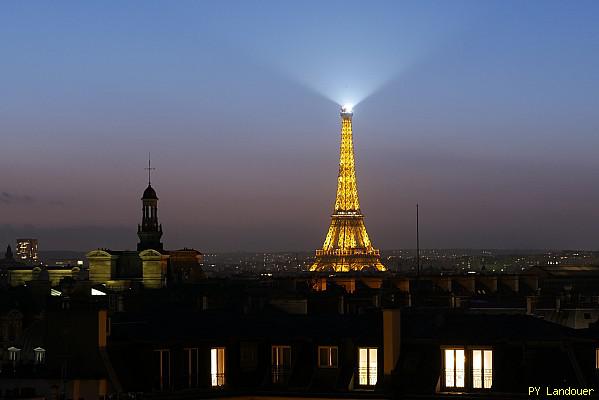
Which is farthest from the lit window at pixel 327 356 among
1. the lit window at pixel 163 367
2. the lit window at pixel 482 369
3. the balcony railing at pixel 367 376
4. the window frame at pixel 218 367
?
the lit window at pixel 163 367

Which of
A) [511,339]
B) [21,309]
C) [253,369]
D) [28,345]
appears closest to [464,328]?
[511,339]

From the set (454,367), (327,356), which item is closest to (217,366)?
(327,356)

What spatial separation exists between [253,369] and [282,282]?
5422 inches

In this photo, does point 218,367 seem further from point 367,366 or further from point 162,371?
point 367,366

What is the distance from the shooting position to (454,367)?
55281 millimetres

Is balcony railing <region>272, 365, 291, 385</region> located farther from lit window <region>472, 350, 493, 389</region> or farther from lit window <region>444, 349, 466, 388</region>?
lit window <region>472, 350, 493, 389</region>

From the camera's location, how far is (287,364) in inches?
2281

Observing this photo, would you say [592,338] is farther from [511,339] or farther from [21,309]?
[21,309]

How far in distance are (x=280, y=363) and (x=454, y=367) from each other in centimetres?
543

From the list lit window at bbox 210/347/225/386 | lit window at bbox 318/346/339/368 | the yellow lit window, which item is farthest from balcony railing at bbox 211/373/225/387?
lit window at bbox 318/346/339/368

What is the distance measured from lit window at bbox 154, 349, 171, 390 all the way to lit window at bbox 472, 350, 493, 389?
8134mm

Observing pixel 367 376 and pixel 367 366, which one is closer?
pixel 367 376

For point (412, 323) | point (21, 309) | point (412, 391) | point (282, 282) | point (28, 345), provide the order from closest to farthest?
point (412, 391) → point (412, 323) → point (28, 345) → point (21, 309) → point (282, 282)

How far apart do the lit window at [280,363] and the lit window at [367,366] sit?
2.30 metres
